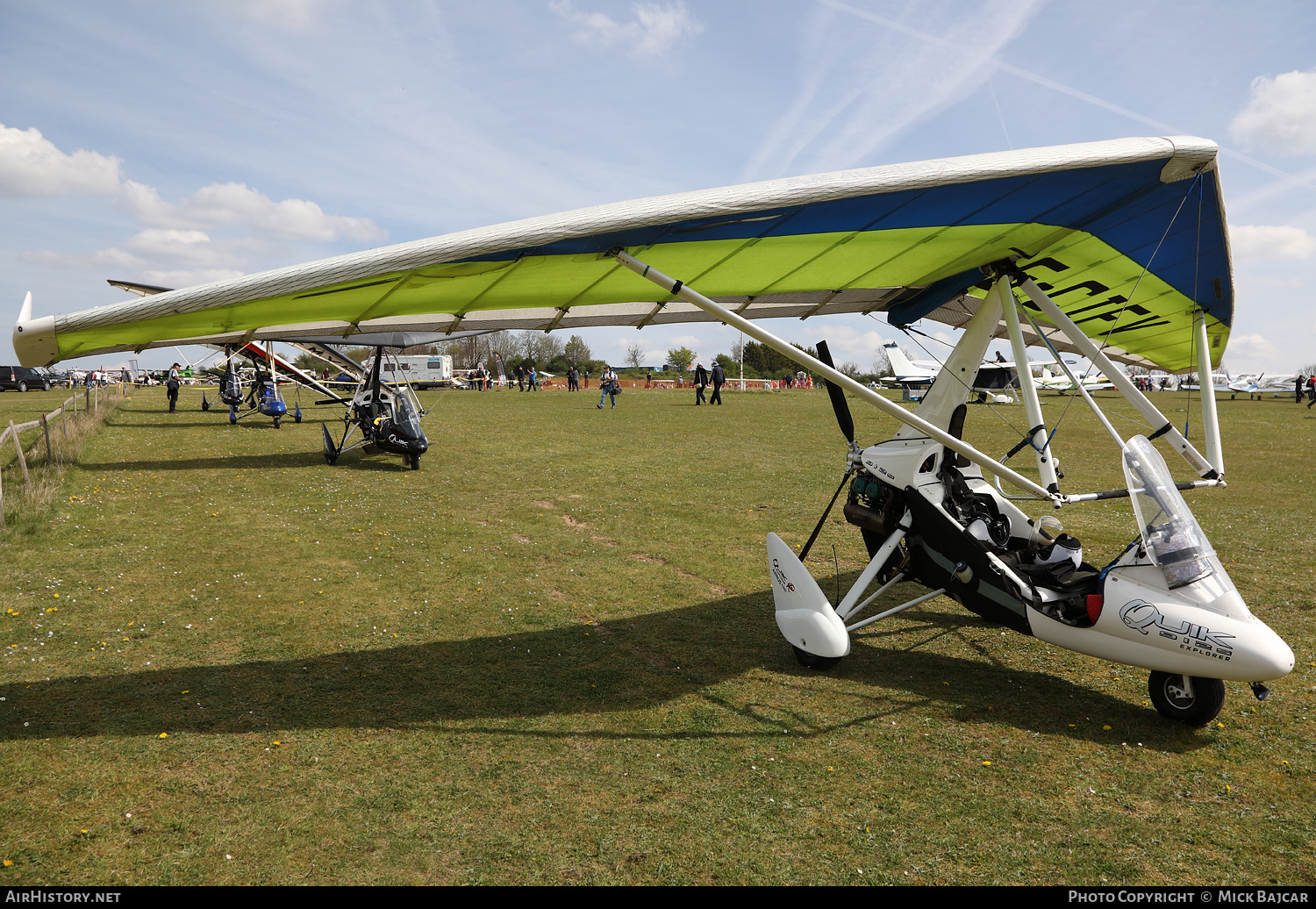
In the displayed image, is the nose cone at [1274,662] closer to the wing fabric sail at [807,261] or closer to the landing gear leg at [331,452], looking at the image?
the wing fabric sail at [807,261]

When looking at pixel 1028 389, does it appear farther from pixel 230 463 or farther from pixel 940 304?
pixel 230 463

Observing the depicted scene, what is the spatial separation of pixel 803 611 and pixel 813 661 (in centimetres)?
45

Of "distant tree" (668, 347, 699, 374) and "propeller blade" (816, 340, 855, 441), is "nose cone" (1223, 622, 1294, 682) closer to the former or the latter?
"propeller blade" (816, 340, 855, 441)

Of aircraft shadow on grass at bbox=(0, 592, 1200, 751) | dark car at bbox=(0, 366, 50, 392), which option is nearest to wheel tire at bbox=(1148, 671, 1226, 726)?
aircraft shadow on grass at bbox=(0, 592, 1200, 751)

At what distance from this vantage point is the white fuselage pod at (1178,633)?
4535 millimetres

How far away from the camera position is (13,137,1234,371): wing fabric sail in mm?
4453

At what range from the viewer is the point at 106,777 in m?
4.52

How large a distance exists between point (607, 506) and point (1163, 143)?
32.1 feet

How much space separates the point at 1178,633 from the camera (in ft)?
15.6

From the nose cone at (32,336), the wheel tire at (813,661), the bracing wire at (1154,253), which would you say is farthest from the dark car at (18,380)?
the bracing wire at (1154,253)

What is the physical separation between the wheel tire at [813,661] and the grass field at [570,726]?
15cm

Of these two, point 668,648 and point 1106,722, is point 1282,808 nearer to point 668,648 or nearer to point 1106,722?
point 1106,722

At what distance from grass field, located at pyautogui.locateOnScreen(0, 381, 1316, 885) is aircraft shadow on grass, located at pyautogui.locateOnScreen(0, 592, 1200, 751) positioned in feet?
0.11
